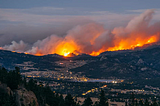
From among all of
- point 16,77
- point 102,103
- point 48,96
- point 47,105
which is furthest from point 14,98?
point 102,103

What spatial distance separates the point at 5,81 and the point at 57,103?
35.1 metres

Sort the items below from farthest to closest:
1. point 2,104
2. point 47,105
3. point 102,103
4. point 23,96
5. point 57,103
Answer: point 102,103
point 57,103
point 47,105
point 23,96
point 2,104

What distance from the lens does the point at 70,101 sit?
126 metres

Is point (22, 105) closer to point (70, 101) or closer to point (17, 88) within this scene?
point (17, 88)

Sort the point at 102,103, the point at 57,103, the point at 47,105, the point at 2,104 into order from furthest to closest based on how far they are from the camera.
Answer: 1. the point at 102,103
2. the point at 57,103
3. the point at 47,105
4. the point at 2,104

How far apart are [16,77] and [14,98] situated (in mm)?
9916

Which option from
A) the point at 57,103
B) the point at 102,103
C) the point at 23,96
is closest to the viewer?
the point at 23,96

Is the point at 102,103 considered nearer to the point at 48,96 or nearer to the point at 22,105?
the point at 48,96

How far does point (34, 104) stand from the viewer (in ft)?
311

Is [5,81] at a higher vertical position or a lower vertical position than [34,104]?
higher

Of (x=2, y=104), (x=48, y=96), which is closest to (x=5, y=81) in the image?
(x=2, y=104)

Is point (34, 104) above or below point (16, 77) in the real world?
below

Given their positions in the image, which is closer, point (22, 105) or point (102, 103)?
point (22, 105)

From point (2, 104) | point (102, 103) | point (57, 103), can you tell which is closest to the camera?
point (2, 104)
